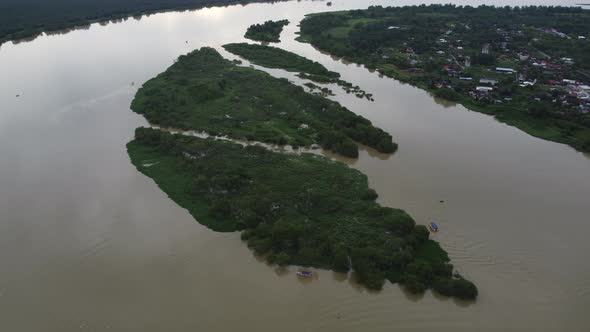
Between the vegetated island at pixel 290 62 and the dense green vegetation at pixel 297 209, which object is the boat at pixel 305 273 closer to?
the dense green vegetation at pixel 297 209

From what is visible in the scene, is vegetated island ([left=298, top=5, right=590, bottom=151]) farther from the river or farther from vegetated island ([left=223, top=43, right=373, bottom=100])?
vegetated island ([left=223, top=43, right=373, bottom=100])

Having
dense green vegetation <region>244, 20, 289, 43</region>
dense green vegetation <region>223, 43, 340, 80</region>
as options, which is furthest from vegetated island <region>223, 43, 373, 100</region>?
dense green vegetation <region>244, 20, 289, 43</region>

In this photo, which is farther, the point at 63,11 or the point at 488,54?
the point at 63,11

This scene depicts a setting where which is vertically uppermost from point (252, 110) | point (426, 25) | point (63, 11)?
point (426, 25)

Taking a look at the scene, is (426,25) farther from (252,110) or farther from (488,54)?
(252,110)

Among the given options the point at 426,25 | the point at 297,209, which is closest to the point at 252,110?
the point at 297,209

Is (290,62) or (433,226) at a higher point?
(433,226)
